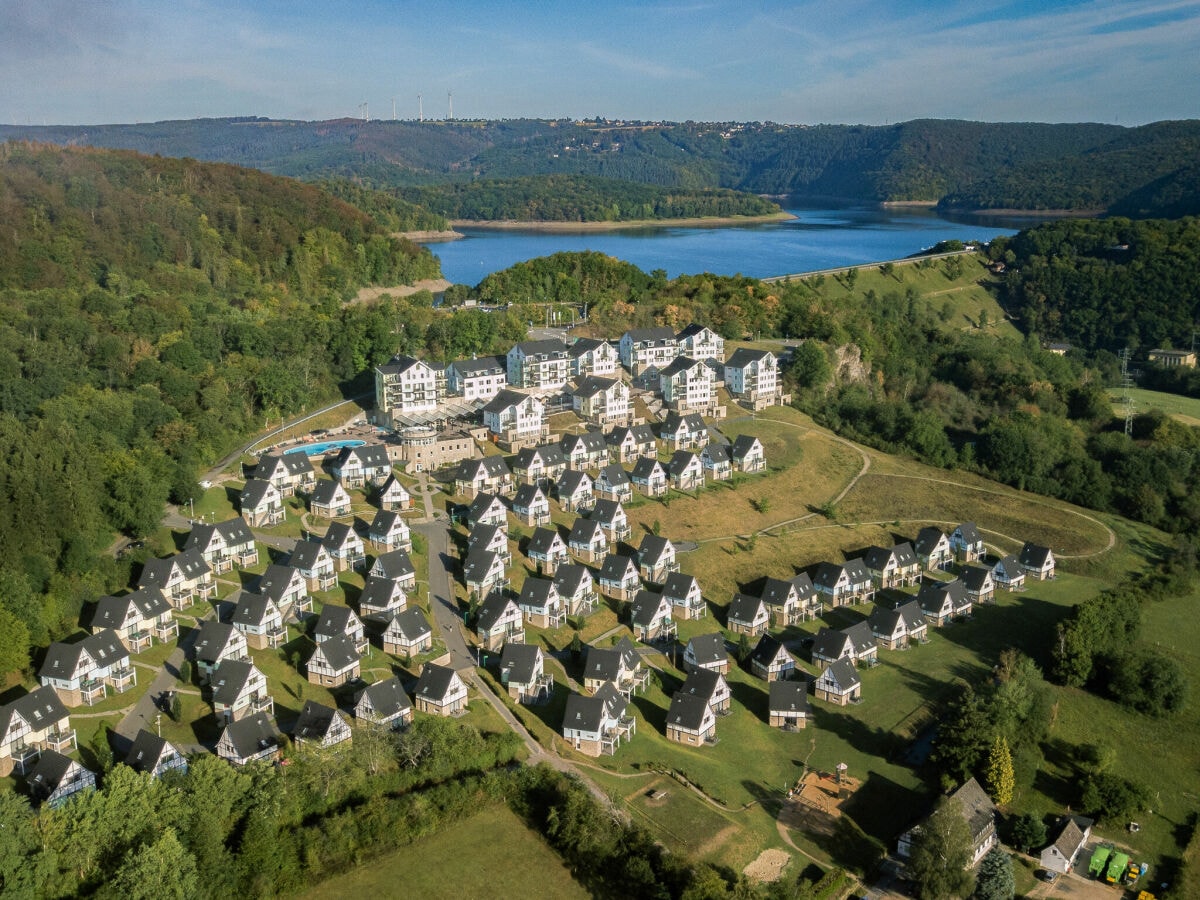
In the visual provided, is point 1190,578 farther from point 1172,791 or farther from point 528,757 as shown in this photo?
point 528,757

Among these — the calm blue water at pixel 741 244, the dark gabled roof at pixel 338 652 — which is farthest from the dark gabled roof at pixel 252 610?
the calm blue water at pixel 741 244

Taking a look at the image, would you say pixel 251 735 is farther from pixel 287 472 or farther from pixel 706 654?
pixel 287 472

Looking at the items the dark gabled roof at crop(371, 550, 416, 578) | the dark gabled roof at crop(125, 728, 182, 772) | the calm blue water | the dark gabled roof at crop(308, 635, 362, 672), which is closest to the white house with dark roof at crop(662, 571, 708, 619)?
the dark gabled roof at crop(371, 550, 416, 578)

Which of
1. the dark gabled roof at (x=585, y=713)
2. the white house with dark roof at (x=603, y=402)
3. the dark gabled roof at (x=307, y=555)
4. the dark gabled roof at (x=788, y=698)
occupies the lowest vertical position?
the dark gabled roof at (x=788, y=698)

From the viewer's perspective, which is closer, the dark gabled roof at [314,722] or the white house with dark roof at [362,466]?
the dark gabled roof at [314,722]

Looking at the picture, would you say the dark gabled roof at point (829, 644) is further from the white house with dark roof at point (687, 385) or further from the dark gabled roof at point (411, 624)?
the white house with dark roof at point (687, 385)

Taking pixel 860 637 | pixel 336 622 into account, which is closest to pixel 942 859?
pixel 860 637

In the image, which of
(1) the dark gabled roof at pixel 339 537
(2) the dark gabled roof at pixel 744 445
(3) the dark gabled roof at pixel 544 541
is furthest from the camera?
(2) the dark gabled roof at pixel 744 445
